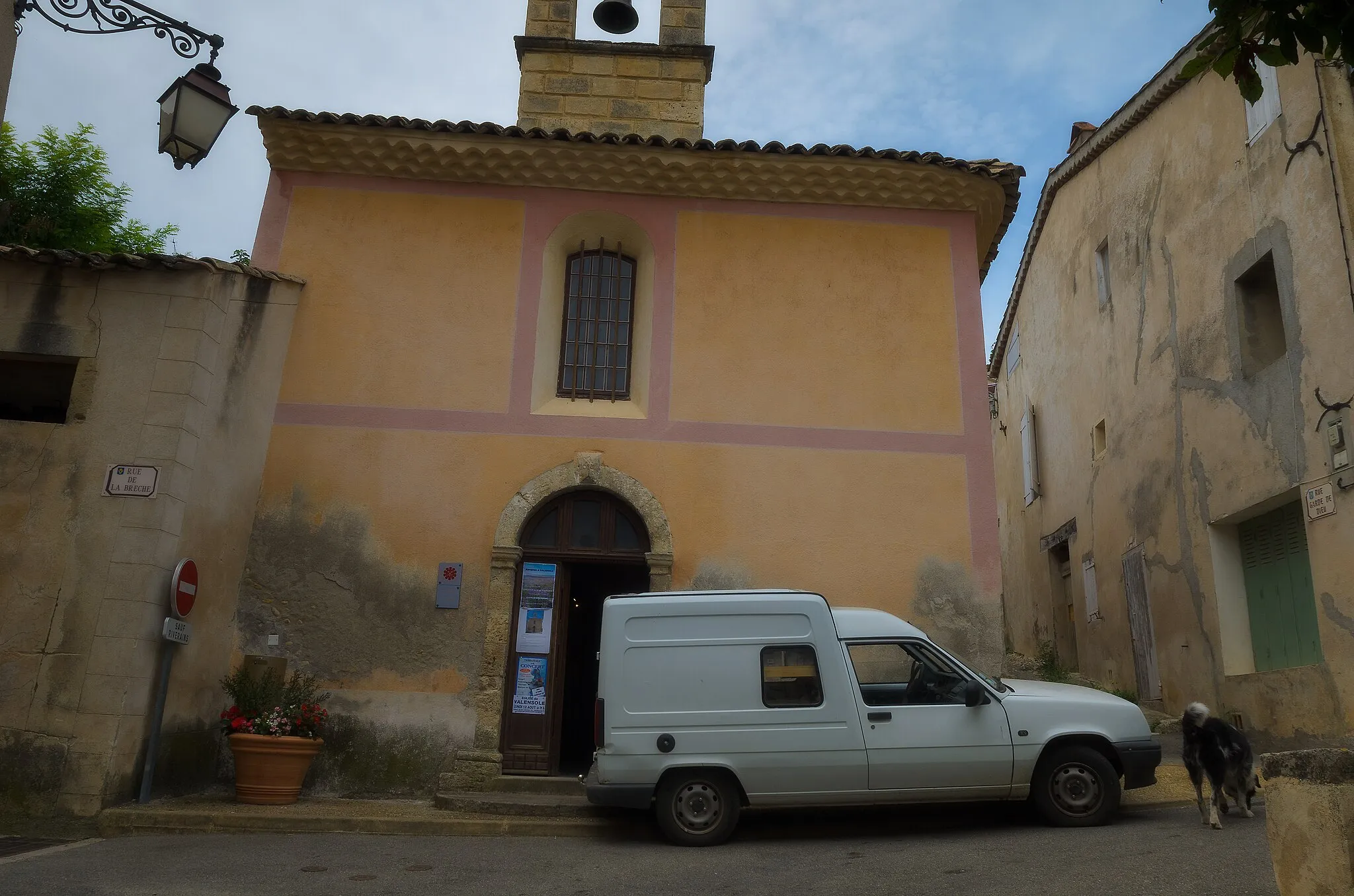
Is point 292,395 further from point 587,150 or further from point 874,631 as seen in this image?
point 874,631

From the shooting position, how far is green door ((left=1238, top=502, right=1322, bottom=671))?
10.3 metres

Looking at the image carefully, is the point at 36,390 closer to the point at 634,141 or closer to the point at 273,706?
the point at 273,706

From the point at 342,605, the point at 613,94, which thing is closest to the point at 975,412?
the point at 613,94

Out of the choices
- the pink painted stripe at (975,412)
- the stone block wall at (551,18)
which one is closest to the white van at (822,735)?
the pink painted stripe at (975,412)

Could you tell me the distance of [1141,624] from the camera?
13758mm

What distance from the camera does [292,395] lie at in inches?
397

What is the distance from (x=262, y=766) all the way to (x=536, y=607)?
273cm

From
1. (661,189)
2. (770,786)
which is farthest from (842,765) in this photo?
(661,189)

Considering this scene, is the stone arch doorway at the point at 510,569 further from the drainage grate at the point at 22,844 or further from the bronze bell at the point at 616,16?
the bronze bell at the point at 616,16

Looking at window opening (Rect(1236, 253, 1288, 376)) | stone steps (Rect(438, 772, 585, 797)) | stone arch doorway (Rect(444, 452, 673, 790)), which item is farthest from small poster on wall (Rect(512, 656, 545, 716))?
window opening (Rect(1236, 253, 1288, 376))

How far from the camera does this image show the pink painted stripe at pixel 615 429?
33.0 feet

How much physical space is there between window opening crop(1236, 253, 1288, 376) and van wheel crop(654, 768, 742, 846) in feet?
25.4

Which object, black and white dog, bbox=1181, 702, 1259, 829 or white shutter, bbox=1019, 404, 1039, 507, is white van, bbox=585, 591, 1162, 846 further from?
white shutter, bbox=1019, 404, 1039, 507

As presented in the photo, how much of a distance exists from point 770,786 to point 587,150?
6.54 meters
